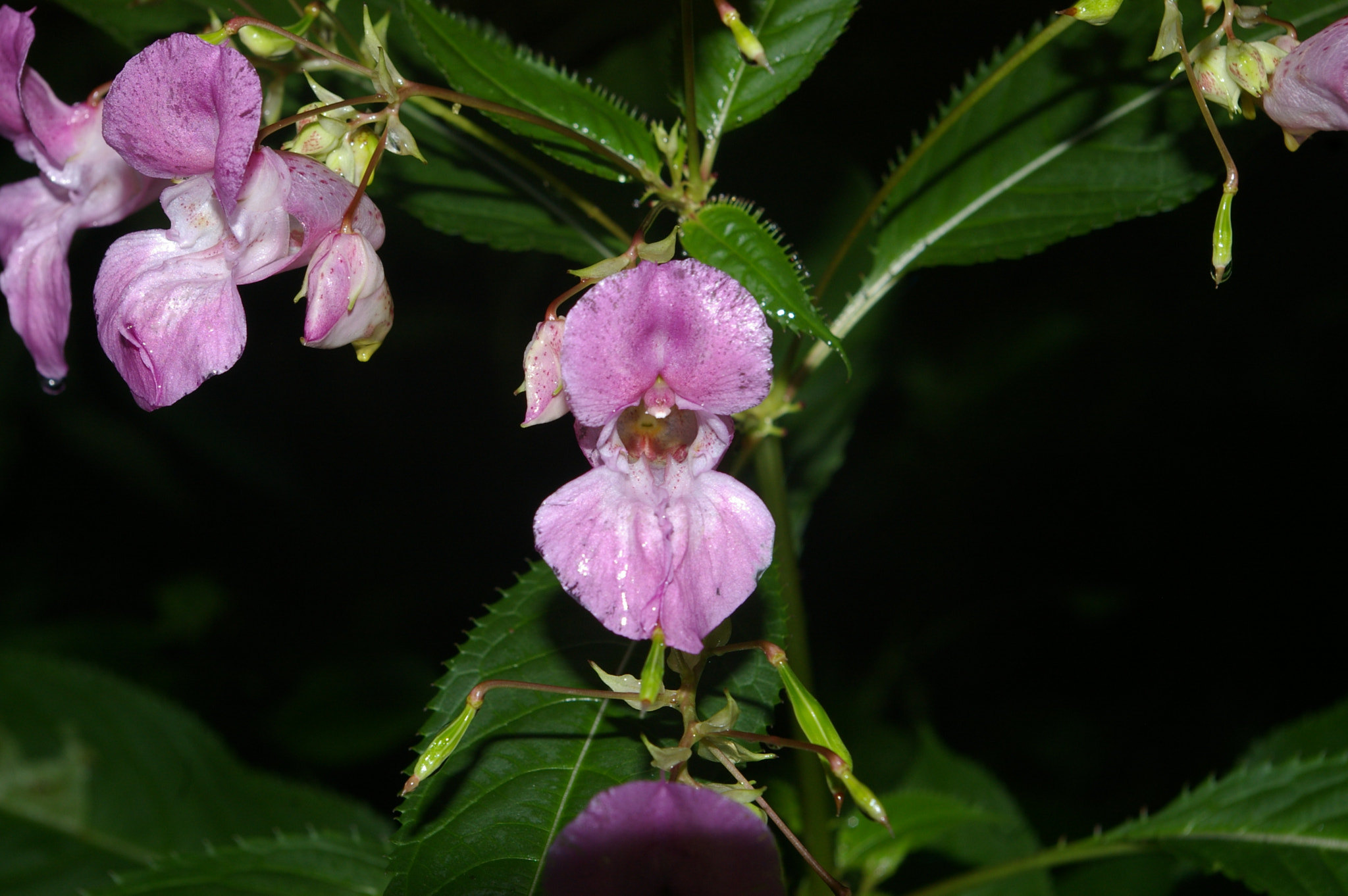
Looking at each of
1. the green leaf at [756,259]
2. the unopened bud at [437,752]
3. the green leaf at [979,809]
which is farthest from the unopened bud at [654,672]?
the green leaf at [979,809]

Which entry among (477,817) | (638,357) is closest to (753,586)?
(638,357)

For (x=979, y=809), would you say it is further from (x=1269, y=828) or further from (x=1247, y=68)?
(x=1247, y=68)

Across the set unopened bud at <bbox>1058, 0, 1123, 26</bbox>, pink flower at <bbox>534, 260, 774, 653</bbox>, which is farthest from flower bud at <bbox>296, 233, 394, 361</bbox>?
unopened bud at <bbox>1058, 0, 1123, 26</bbox>

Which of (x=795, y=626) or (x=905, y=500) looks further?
(x=905, y=500)

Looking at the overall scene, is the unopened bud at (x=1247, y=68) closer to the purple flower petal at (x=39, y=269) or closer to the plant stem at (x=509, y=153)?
the plant stem at (x=509, y=153)

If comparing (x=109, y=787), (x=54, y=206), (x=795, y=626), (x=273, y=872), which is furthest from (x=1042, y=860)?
(x=109, y=787)

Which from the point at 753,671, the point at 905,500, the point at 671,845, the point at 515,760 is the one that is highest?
the point at 905,500
